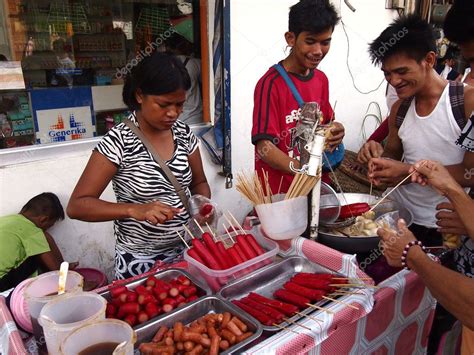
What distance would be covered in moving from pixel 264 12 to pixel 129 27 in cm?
145

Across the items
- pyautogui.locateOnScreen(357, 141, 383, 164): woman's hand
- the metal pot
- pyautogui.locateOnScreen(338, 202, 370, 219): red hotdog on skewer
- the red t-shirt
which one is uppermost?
the red t-shirt

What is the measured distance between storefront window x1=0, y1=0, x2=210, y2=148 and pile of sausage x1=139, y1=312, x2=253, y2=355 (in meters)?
2.70

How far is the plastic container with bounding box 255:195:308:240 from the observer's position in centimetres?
173

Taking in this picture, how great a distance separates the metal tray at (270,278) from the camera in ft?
5.46

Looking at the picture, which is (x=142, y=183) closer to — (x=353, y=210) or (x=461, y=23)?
A: (x=353, y=210)

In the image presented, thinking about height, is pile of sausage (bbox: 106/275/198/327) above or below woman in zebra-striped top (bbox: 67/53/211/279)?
below

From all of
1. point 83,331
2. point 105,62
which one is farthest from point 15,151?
point 83,331

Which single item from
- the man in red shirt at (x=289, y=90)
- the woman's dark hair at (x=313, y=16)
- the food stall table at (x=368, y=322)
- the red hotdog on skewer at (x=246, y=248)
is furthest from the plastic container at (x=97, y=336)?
the woman's dark hair at (x=313, y=16)

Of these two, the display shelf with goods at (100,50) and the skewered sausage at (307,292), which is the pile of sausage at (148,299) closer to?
the skewered sausage at (307,292)

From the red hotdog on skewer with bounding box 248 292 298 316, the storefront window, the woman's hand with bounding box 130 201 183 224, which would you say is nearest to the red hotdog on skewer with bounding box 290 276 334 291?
the red hotdog on skewer with bounding box 248 292 298 316

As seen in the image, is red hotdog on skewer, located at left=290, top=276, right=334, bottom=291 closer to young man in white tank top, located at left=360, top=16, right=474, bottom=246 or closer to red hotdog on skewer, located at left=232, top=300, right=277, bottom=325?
red hotdog on skewer, located at left=232, top=300, right=277, bottom=325

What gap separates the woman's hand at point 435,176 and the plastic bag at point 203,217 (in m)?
0.97

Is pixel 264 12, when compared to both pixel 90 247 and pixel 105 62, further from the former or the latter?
pixel 90 247

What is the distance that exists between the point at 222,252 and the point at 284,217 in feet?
1.05
